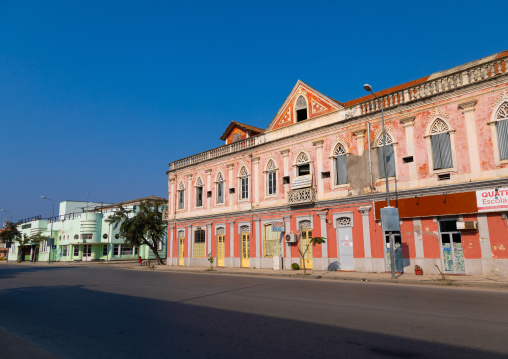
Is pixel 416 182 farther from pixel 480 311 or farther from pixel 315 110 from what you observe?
pixel 480 311

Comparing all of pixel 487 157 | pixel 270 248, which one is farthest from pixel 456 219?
pixel 270 248

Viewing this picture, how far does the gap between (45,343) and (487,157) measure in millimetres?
18707

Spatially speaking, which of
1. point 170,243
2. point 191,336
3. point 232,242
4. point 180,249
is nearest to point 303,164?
point 232,242

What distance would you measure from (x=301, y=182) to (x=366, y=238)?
594 centimetres

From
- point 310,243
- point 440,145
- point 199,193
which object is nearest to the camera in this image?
point 440,145

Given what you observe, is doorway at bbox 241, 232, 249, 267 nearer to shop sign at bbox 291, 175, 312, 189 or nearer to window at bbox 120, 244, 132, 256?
shop sign at bbox 291, 175, 312, 189

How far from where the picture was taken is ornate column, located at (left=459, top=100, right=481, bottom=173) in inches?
691

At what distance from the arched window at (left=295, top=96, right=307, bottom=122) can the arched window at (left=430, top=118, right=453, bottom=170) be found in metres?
9.20

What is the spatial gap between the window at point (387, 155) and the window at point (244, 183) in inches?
438

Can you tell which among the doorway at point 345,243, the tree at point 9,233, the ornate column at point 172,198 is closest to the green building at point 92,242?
the tree at point 9,233

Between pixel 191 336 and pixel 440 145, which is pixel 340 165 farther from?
pixel 191 336

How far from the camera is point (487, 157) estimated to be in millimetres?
17234

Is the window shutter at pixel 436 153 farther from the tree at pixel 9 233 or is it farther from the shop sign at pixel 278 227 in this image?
the tree at pixel 9 233

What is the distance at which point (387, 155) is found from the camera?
68.3 feet
